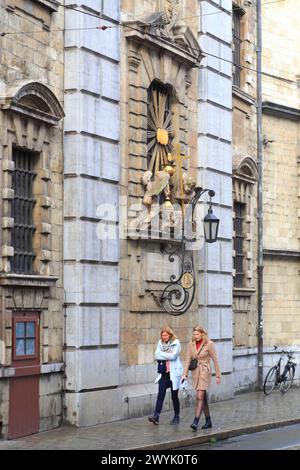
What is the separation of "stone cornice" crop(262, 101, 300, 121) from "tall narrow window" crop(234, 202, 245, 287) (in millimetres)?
2797

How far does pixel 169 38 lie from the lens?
69.8 feet

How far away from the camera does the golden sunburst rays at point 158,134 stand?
21.0 meters

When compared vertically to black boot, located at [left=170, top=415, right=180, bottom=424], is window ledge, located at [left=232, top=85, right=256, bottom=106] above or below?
above

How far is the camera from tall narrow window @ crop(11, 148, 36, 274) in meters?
17.3

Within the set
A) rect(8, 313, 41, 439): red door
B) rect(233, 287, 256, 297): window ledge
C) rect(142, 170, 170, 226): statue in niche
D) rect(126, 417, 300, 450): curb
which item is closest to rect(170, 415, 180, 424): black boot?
rect(126, 417, 300, 450): curb

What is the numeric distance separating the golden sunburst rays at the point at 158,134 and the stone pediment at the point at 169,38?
0.93 meters

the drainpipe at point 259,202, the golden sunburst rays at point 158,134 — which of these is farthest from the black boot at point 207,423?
the drainpipe at point 259,202

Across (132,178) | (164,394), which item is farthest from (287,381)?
(132,178)

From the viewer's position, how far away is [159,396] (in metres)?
18.1

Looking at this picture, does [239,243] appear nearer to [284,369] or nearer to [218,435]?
[284,369]

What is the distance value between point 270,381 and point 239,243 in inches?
134

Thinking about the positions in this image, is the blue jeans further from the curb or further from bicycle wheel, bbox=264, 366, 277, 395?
bicycle wheel, bbox=264, 366, 277, 395

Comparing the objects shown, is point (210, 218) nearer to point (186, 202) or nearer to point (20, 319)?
point (186, 202)

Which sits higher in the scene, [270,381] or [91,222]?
[91,222]
